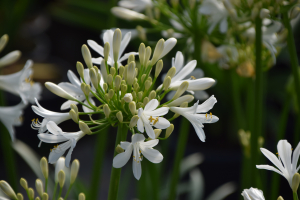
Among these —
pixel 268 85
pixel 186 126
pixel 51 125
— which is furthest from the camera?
pixel 268 85

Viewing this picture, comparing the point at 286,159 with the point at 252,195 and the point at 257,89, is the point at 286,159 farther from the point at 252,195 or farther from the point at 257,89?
the point at 257,89

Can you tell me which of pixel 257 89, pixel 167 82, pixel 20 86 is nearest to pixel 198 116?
pixel 167 82

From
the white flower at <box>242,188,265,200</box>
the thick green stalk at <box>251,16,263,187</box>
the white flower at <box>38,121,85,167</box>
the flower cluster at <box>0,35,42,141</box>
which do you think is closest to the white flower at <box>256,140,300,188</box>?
the white flower at <box>242,188,265,200</box>

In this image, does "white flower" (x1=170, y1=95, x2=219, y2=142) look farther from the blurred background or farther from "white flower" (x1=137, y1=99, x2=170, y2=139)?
the blurred background

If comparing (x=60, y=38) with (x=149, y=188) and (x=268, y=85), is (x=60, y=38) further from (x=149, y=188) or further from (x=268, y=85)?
(x=149, y=188)

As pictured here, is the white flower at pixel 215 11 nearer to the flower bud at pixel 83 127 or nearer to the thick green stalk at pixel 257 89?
the thick green stalk at pixel 257 89

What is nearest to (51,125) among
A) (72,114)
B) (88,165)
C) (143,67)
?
(72,114)
